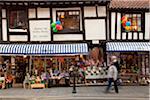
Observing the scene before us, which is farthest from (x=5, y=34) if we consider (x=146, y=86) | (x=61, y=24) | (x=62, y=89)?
(x=146, y=86)

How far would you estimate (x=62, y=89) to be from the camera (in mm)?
19984

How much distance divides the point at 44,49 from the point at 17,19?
104 inches

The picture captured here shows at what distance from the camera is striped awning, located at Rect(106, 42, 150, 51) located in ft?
69.0

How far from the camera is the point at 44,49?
21109 millimetres

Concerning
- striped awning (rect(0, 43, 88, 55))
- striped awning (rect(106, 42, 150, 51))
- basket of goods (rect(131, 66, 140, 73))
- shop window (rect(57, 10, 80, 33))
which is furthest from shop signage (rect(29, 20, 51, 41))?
basket of goods (rect(131, 66, 140, 73))

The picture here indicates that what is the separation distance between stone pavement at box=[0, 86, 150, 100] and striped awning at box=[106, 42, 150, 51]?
220 cm

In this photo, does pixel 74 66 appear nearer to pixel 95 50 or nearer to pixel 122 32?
pixel 95 50

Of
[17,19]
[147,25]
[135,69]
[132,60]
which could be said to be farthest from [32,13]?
[135,69]

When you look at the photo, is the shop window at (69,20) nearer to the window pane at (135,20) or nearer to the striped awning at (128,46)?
the striped awning at (128,46)

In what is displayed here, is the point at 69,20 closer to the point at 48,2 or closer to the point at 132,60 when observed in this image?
the point at 48,2

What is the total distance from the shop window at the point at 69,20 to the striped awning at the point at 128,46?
7.37 ft

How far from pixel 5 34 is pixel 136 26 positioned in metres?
7.93

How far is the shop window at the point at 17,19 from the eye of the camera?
21873 millimetres

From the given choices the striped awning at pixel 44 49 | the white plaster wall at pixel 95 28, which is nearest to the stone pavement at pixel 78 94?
the striped awning at pixel 44 49
